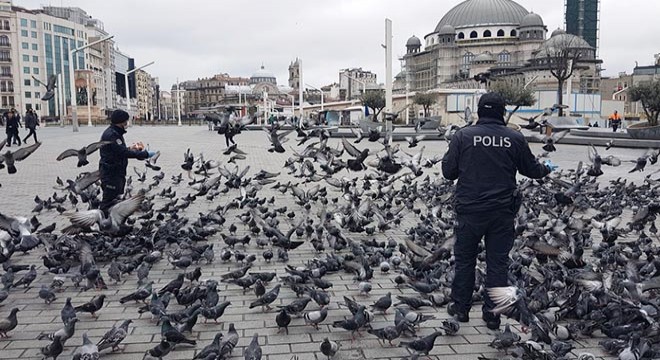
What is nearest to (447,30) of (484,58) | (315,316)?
(484,58)

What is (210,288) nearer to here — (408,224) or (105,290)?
(105,290)

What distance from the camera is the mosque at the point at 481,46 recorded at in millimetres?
107556

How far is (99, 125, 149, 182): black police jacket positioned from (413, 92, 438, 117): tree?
71156mm

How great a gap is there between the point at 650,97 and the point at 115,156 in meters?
40.7

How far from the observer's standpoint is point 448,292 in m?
6.12

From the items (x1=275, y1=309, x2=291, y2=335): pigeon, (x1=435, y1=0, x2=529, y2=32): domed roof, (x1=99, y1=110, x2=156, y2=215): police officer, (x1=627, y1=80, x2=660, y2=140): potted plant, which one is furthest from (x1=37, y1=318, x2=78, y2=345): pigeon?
(x1=435, y1=0, x2=529, y2=32): domed roof

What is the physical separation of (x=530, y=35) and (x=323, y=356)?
418 feet

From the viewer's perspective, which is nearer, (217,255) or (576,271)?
(576,271)

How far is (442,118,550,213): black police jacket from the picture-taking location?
501 centimetres

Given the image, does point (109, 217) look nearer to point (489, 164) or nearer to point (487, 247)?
point (487, 247)

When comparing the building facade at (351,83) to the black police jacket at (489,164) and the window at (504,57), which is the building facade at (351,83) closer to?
the window at (504,57)

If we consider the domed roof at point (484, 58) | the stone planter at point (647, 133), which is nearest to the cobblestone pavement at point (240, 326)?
the stone planter at point (647, 133)

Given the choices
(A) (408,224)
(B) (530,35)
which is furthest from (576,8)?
(A) (408,224)

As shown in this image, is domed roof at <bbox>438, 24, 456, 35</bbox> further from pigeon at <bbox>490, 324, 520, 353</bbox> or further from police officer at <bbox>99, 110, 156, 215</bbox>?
pigeon at <bbox>490, 324, 520, 353</bbox>
